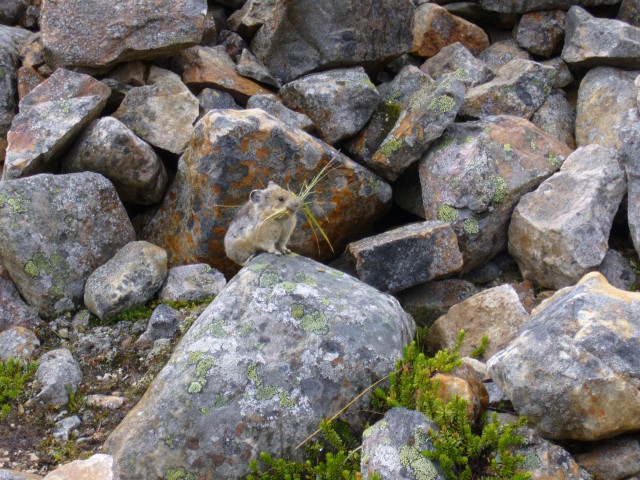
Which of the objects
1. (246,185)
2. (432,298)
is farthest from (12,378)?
(432,298)

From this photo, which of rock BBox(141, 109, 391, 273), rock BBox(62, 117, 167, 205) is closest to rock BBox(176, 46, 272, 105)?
rock BBox(62, 117, 167, 205)

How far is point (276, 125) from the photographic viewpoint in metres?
9.18

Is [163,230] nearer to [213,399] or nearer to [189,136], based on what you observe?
[189,136]

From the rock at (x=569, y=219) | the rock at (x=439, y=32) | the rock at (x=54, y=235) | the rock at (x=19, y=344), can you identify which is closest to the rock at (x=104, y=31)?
the rock at (x=54, y=235)

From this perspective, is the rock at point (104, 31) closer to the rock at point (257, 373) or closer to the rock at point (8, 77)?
the rock at point (8, 77)

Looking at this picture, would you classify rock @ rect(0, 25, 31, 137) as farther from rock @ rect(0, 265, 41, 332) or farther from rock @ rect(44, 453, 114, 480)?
rock @ rect(44, 453, 114, 480)

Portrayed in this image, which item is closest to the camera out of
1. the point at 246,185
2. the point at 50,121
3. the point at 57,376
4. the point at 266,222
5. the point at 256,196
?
the point at 57,376

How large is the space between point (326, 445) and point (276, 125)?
4.24 metres

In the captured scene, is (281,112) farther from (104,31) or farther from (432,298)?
(432,298)

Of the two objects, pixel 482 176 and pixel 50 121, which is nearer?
pixel 482 176

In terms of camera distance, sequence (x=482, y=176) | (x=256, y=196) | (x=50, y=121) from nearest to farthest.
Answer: (x=256, y=196)
(x=482, y=176)
(x=50, y=121)

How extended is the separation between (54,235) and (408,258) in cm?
430

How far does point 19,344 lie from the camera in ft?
27.1

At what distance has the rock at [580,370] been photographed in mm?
5750
